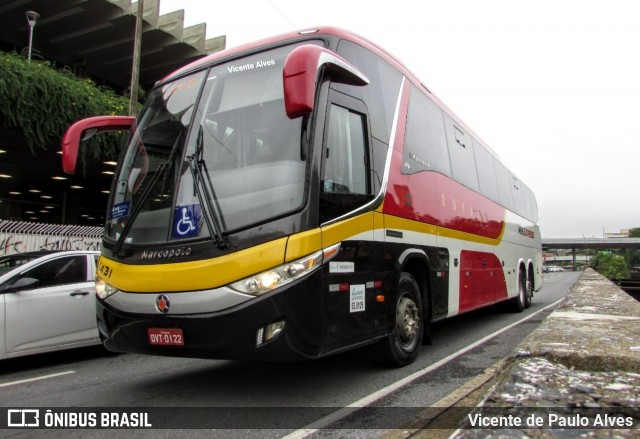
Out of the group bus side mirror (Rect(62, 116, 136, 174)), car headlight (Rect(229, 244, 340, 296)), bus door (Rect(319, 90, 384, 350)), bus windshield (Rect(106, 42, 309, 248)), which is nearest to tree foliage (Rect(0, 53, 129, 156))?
bus side mirror (Rect(62, 116, 136, 174))

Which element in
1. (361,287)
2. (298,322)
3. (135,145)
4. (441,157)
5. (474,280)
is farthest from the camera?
(474,280)

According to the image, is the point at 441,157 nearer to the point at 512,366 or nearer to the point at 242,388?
the point at 242,388

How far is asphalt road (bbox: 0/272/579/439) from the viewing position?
12.9 feet

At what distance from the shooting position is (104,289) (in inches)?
189

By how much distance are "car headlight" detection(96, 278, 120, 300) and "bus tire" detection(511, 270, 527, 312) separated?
10.3 m

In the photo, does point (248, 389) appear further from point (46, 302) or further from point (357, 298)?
point (46, 302)

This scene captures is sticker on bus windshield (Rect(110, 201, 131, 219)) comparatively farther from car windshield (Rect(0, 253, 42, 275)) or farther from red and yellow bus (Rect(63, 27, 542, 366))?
car windshield (Rect(0, 253, 42, 275))

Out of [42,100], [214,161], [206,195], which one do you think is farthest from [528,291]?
[42,100]

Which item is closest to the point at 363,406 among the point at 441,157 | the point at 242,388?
the point at 242,388

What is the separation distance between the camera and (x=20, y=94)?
12.5 metres

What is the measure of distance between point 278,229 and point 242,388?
194cm

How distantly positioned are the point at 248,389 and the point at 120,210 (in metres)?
2.23

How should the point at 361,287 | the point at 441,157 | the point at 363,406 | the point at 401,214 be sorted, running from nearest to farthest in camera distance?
the point at 363,406, the point at 361,287, the point at 401,214, the point at 441,157

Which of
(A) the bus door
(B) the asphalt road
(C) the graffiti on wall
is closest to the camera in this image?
(B) the asphalt road
